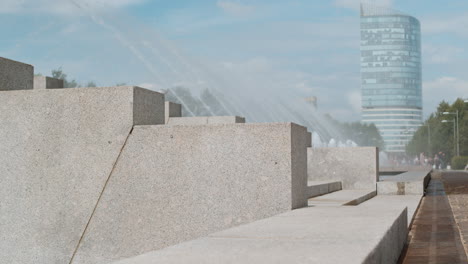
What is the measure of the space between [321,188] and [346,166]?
3.20 m

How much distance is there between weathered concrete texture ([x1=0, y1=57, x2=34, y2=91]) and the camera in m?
7.45

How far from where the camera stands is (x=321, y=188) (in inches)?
430

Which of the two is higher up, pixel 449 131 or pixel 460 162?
pixel 449 131

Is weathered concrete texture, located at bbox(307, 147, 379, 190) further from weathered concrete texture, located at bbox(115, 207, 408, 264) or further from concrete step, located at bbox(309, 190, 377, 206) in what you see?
weathered concrete texture, located at bbox(115, 207, 408, 264)

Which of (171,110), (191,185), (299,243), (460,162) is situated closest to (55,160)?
(191,185)

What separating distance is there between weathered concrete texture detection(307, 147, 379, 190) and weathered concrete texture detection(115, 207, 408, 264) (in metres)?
8.61

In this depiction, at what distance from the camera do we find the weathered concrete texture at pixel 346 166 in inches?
546

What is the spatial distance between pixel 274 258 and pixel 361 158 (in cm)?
1123

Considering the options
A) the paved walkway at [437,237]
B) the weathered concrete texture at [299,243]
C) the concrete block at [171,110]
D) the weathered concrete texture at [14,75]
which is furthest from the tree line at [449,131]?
the weathered concrete texture at [299,243]

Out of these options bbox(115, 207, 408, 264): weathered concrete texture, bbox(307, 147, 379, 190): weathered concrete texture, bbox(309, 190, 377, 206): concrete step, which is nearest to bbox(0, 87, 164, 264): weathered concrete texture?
bbox(115, 207, 408, 264): weathered concrete texture

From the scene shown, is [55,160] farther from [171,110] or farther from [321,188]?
[171,110]

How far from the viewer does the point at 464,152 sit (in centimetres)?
7338

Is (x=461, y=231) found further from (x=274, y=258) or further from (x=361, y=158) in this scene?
(x=361, y=158)

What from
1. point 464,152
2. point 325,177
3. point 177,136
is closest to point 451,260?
point 177,136
